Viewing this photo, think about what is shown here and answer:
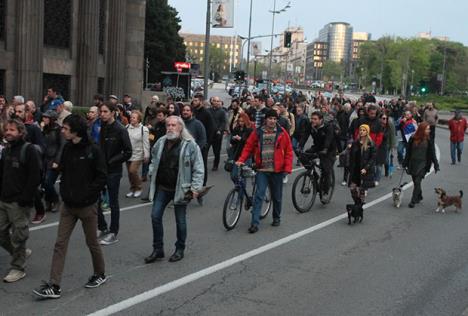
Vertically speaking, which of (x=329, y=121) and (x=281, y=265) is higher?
(x=329, y=121)

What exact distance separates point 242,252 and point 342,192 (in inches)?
228

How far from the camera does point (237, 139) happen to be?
1220 cm

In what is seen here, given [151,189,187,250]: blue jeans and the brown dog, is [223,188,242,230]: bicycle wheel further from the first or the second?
the brown dog

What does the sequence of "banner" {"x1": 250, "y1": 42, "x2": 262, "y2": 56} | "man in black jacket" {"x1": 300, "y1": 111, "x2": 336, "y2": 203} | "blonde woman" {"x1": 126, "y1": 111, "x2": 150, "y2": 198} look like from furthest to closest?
"banner" {"x1": 250, "y1": 42, "x2": 262, "y2": 56}, "man in black jacket" {"x1": 300, "y1": 111, "x2": 336, "y2": 203}, "blonde woman" {"x1": 126, "y1": 111, "x2": 150, "y2": 198}

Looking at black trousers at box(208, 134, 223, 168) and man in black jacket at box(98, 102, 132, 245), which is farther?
black trousers at box(208, 134, 223, 168)

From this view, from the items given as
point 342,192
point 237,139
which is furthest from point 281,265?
point 342,192

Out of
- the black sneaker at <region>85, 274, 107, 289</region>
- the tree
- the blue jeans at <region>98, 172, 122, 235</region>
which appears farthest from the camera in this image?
the tree

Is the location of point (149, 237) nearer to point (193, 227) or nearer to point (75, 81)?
point (193, 227)

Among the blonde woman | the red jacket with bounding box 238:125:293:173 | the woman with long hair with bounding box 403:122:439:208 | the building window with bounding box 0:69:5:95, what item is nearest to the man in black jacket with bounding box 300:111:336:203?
the woman with long hair with bounding box 403:122:439:208

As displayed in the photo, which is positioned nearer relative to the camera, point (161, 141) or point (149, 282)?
point (149, 282)

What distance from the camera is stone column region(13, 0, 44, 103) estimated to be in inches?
849

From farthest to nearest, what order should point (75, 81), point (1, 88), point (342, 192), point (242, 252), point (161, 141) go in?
point (75, 81) < point (1, 88) < point (342, 192) < point (242, 252) < point (161, 141)

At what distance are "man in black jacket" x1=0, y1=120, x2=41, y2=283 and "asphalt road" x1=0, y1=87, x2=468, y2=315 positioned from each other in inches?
18.7

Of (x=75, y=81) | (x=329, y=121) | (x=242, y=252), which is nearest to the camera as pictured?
(x=242, y=252)
